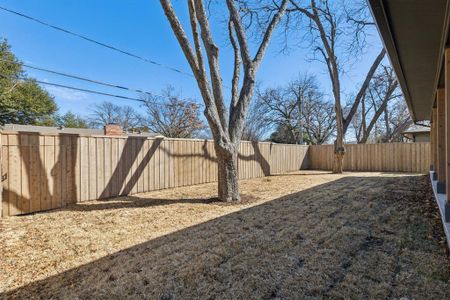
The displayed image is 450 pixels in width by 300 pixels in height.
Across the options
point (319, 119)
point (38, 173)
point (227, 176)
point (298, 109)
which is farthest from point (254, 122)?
point (38, 173)

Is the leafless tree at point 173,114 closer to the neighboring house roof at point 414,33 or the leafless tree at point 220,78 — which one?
the leafless tree at point 220,78

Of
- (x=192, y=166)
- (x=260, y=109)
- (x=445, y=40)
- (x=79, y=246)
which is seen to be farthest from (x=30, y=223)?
(x=260, y=109)

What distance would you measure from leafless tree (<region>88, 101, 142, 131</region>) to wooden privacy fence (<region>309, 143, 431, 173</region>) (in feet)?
56.7

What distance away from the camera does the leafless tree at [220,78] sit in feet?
14.8

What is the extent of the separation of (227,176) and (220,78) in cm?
202

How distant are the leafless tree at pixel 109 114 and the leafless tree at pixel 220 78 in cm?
1897

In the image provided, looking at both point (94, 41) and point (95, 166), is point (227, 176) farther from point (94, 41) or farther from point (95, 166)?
point (94, 41)

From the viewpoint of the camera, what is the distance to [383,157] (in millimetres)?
11289

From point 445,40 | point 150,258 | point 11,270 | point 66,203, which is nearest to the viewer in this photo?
point 11,270

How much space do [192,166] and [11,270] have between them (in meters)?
5.14

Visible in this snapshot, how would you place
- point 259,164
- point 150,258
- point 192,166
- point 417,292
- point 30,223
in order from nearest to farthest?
1. point 417,292
2. point 150,258
3. point 30,223
4. point 192,166
5. point 259,164

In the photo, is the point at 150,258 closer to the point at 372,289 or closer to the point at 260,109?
the point at 372,289

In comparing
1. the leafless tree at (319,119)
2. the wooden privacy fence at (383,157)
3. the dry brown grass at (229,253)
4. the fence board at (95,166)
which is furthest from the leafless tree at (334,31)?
the leafless tree at (319,119)

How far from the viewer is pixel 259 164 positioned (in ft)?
31.7
